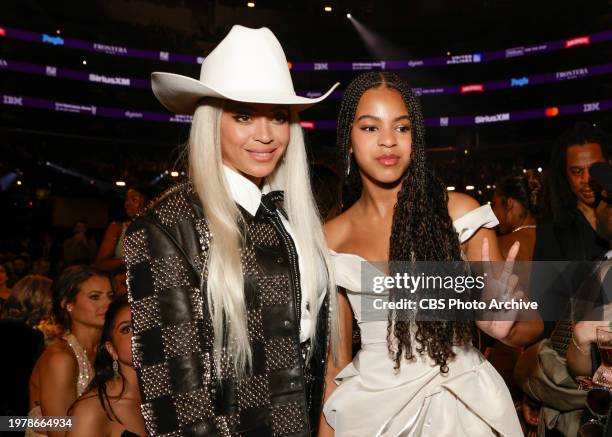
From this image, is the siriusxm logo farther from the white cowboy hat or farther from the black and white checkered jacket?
the black and white checkered jacket

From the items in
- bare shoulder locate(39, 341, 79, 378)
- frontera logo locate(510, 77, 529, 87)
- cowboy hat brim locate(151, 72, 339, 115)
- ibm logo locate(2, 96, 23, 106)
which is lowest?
bare shoulder locate(39, 341, 79, 378)

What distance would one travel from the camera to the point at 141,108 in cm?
1377

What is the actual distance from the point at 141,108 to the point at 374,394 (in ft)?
41.5

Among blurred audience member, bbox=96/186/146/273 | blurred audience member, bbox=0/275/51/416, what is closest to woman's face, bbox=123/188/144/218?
blurred audience member, bbox=96/186/146/273

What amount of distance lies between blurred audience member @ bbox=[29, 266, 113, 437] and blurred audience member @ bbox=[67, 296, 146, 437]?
0.47m

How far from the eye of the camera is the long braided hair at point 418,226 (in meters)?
2.12

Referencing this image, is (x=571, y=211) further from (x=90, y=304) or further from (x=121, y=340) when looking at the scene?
(x=90, y=304)

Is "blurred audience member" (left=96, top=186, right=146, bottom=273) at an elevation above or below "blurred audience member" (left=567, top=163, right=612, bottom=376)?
above

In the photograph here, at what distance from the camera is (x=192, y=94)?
1912 mm

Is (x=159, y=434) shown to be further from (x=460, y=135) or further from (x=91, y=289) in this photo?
(x=460, y=135)

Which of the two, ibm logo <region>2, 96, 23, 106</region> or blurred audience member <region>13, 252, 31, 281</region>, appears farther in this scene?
ibm logo <region>2, 96, 23, 106</region>

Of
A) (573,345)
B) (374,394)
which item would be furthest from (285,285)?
(573,345)

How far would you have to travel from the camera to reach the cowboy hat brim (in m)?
1.83

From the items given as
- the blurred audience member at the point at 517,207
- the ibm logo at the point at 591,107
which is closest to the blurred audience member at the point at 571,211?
the blurred audience member at the point at 517,207
